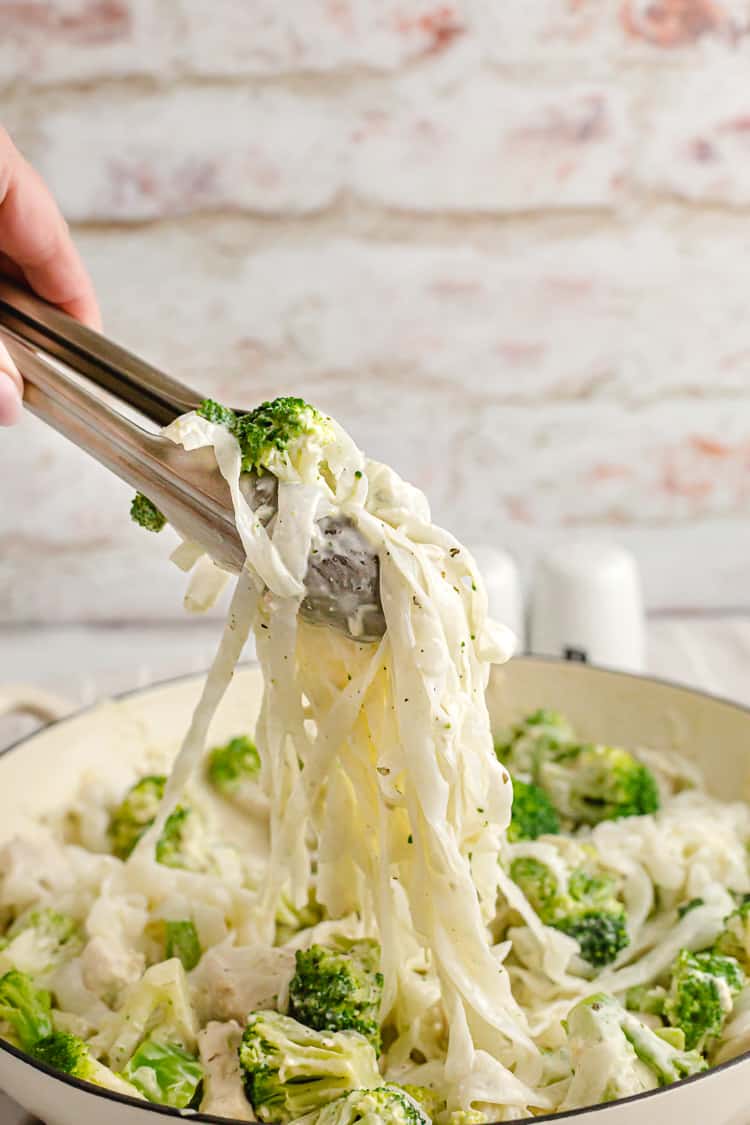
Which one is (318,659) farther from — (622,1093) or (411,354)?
(411,354)

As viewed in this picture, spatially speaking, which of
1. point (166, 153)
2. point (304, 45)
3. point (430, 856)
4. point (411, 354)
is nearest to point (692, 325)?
point (411, 354)

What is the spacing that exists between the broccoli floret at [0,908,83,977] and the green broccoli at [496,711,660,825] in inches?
30.7

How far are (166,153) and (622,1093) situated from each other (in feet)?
8.75

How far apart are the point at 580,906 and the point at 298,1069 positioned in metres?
0.55

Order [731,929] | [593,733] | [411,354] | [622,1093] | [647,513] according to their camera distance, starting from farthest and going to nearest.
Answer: [647,513], [411,354], [593,733], [731,929], [622,1093]

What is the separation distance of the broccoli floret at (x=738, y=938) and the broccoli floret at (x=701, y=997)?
0.07 m

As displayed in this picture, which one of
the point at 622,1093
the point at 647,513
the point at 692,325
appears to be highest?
the point at 692,325

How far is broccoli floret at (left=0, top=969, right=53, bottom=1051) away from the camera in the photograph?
5.09 ft

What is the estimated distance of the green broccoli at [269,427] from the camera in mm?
1393

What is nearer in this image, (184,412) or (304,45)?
(184,412)

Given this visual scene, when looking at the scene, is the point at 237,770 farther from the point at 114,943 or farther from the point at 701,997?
the point at 701,997

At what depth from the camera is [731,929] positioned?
1.71 metres

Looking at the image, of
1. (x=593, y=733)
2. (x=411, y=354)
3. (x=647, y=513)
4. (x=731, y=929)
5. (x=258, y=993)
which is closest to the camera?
(x=258, y=993)

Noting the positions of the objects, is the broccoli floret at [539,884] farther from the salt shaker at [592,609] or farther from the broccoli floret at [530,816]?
the salt shaker at [592,609]
